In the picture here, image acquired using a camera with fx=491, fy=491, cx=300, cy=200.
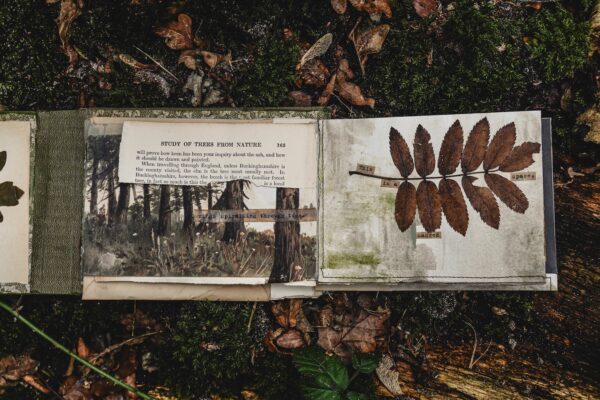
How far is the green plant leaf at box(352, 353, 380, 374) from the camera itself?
4.89ft

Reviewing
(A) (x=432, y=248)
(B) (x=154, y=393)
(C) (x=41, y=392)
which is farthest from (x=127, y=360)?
(A) (x=432, y=248)

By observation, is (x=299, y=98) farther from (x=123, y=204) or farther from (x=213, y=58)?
(x=123, y=204)

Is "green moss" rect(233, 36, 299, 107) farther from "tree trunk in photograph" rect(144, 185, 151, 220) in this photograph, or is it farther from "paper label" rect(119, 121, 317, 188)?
"tree trunk in photograph" rect(144, 185, 151, 220)

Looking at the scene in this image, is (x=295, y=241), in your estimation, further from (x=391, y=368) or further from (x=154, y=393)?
(x=154, y=393)

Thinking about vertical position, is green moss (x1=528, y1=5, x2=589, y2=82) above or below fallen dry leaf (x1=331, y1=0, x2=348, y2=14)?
below

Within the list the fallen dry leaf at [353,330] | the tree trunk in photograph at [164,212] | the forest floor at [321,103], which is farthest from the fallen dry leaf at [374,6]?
the fallen dry leaf at [353,330]

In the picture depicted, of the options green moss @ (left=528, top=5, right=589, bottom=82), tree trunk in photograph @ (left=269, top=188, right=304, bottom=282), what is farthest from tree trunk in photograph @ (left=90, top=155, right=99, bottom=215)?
green moss @ (left=528, top=5, right=589, bottom=82)

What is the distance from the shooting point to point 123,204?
1.56 m

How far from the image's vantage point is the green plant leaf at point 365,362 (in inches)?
58.7

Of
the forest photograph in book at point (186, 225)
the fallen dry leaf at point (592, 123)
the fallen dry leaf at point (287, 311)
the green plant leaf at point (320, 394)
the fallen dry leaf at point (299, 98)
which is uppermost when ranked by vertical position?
the fallen dry leaf at point (299, 98)

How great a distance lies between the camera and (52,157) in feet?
5.22

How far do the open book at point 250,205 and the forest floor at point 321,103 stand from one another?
8 cm

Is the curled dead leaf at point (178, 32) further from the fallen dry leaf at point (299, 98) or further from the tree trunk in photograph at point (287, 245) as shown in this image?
the tree trunk in photograph at point (287, 245)

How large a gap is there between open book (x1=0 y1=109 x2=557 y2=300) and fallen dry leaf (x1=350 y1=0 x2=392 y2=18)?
1.16ft
